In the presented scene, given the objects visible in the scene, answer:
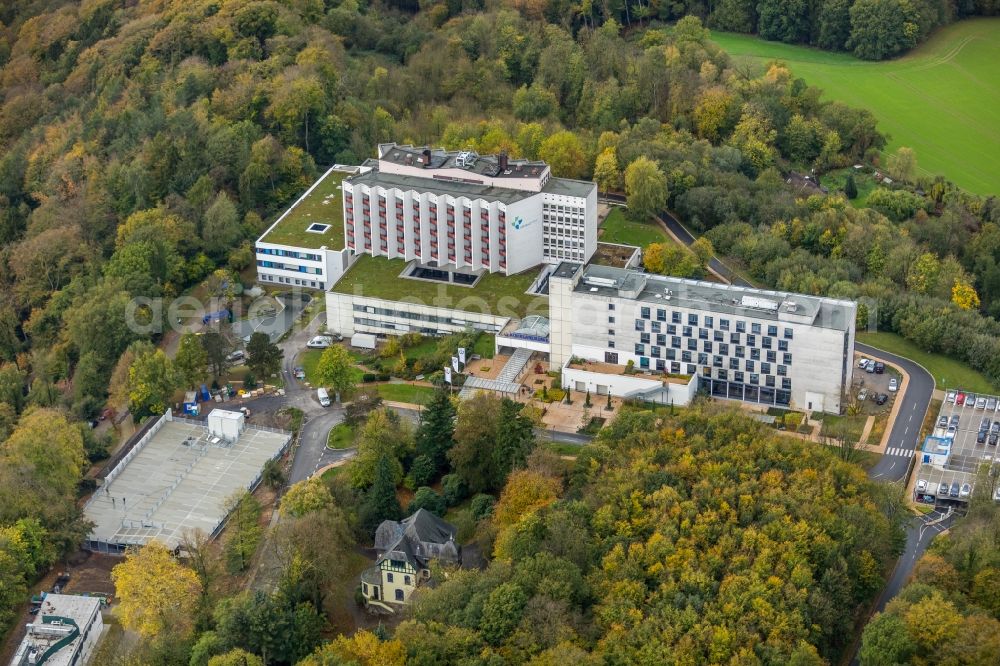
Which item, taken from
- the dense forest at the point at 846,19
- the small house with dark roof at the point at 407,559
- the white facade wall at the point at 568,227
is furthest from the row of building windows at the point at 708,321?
the dense forest at the point at 846,19

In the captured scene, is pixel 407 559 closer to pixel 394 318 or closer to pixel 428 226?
pixel 394 318

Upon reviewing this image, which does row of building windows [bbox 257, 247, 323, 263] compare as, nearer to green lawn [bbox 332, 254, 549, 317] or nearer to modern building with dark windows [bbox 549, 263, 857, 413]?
green lawn [bbox 332, 254, 549, 317]

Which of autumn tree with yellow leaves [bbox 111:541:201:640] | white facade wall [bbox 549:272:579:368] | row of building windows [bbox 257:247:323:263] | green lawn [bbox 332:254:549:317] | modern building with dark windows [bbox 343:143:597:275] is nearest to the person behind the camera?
autumn tree with yellow leaves [bbox 111:541:201:640]

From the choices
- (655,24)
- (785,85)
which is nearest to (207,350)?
(785,85)

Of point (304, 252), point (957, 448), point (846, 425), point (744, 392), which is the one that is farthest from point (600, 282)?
point (304, 252)

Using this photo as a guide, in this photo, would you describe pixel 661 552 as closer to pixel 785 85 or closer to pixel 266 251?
pixel 266 251

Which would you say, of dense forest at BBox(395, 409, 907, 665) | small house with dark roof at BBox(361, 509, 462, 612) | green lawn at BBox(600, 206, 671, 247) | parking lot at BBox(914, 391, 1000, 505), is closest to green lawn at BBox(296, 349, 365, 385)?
small house with dark roof at BBox(361, 509, 462, 612)

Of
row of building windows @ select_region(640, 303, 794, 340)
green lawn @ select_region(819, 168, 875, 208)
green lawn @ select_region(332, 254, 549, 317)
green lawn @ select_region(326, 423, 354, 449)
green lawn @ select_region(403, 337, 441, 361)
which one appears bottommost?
green lawn @ select_region(326, 423, 354, 449)
